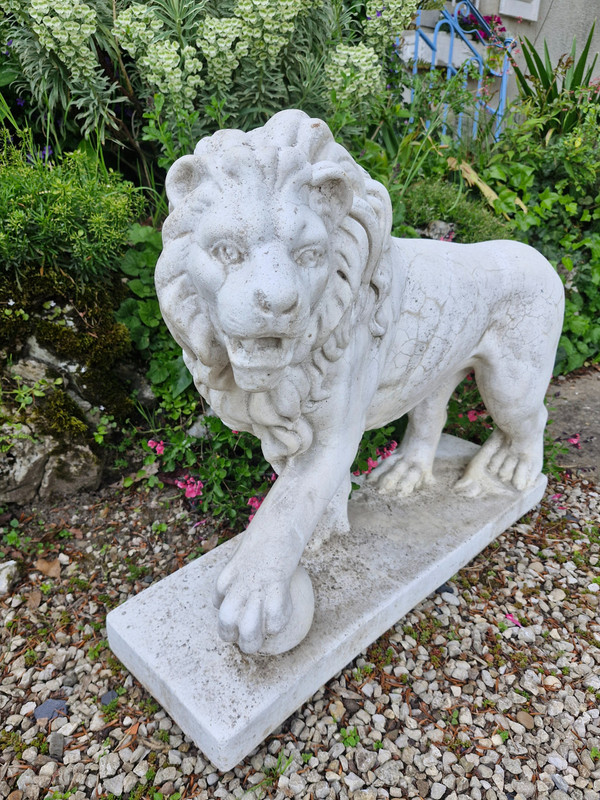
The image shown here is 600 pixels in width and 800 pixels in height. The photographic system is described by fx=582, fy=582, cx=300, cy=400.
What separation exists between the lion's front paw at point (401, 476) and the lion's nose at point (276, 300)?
54.5 inches

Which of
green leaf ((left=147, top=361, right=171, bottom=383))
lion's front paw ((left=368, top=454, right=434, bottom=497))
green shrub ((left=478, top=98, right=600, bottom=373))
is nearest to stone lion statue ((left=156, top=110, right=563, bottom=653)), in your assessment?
lion's front paw ((left=368, top=454, right=434, bottom=497))

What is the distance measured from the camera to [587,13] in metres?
6.98

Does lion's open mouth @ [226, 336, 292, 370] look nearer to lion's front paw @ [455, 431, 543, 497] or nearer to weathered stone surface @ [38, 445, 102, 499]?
lion's front paw @ [455, 431, 543, 497]

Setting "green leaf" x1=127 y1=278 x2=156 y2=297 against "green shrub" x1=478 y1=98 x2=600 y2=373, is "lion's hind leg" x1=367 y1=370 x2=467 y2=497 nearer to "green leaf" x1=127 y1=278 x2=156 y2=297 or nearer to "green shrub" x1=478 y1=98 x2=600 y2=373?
"green leaf" x1=127 y1=278 x2=156 y2=297

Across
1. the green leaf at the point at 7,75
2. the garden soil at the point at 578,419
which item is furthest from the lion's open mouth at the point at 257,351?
the green leaf at the point at 7,75

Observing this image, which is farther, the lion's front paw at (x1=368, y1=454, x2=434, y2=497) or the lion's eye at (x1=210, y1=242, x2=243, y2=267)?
the lion's front paw at (x1=368, y1=454, x2=434, y2=497)

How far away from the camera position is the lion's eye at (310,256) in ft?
3.87

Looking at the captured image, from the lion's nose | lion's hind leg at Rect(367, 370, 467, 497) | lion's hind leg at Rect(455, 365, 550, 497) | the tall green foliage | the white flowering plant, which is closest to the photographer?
the lion's nose

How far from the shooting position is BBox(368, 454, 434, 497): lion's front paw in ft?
7.72

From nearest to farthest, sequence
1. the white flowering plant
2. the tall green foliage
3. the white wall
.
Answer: the white flowering plant, the tall green foliage, the white wall

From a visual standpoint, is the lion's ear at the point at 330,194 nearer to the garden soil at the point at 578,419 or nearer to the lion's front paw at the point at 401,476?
the lion's front paw at the point at 401,476

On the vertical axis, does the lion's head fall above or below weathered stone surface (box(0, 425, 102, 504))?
above

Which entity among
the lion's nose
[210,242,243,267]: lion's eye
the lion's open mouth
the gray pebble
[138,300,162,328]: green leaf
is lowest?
the gray pebble

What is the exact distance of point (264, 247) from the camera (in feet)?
3.71
